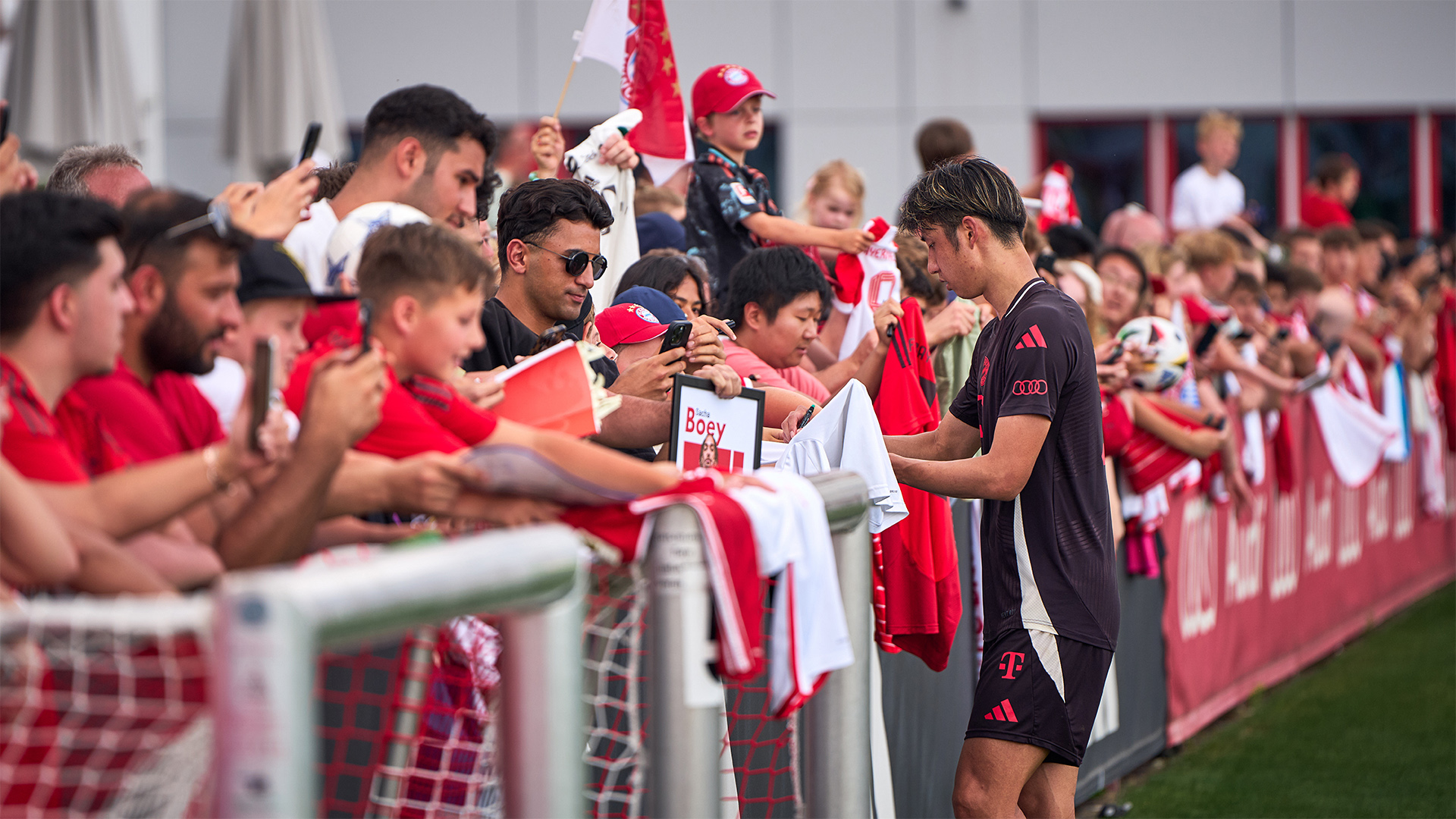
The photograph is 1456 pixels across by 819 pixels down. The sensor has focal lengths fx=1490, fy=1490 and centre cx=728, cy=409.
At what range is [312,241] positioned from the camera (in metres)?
4.01

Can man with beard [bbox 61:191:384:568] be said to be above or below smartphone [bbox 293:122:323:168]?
below

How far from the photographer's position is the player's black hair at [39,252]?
2422mm

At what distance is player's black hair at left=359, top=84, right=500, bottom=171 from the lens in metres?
3.98

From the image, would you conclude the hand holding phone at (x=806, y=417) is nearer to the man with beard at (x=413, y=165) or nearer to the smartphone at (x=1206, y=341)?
the man with beard at (x=413, y=165)

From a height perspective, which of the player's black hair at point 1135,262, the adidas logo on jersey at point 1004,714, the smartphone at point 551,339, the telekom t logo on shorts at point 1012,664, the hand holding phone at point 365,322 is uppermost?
the player's black hair at point 1135,262

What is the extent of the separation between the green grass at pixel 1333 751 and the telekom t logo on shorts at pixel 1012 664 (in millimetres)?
2590

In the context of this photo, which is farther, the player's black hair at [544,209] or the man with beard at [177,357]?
the player's black hair at [544,209]

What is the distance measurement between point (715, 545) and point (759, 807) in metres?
1.60

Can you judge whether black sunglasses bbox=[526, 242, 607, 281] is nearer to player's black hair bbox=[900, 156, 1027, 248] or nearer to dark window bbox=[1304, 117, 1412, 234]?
player's black hair bbox=[900, 156, 1027, 248]

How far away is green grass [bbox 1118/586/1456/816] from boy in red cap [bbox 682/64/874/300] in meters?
2.88

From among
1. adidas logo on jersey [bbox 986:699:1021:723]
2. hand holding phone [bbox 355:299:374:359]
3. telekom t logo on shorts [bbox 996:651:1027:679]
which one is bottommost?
adidas logo on jersey [bbox 986:699:1021:723]

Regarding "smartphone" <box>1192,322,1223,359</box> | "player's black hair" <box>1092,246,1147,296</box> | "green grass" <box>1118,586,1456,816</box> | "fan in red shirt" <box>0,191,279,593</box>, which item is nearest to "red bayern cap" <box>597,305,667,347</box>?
"fan in red shirt" <box>0,191,279,593</box>

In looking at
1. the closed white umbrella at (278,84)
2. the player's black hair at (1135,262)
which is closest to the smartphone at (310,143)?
the player's black hair at (1135,262)

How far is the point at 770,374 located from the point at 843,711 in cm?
198
